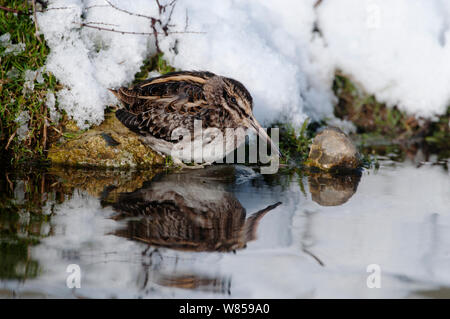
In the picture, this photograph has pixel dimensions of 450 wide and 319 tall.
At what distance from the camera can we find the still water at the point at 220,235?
3539mm

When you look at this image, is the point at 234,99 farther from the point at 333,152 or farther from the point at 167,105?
the point at 333,152

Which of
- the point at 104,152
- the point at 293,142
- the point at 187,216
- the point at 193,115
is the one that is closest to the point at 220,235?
the point at 187,216

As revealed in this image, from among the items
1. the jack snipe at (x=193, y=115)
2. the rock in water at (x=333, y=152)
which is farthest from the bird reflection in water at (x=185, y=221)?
the rock in water at (x=333, y=152)

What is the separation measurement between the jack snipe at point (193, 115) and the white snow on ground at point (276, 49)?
0.67 m

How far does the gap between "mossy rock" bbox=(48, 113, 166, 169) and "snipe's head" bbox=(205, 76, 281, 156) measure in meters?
0.94

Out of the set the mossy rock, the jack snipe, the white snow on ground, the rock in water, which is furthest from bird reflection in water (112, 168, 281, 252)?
the white snow on ground

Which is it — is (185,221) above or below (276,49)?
below

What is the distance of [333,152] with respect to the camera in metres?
6.53

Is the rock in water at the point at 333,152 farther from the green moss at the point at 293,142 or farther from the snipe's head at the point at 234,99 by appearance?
the snipe's head at the point at 234,99

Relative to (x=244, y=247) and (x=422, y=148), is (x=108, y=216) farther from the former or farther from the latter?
(x=422, y=148)

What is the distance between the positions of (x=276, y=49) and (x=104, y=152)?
2.96m

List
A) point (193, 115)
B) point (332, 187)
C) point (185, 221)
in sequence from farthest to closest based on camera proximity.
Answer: point (193, 115) < point (332, 187) < point (185, 221)

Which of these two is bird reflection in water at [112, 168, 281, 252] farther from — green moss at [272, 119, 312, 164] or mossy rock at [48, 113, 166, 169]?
green moss at [272, 119, 312, 164]

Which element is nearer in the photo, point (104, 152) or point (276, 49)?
point (104, 152)
